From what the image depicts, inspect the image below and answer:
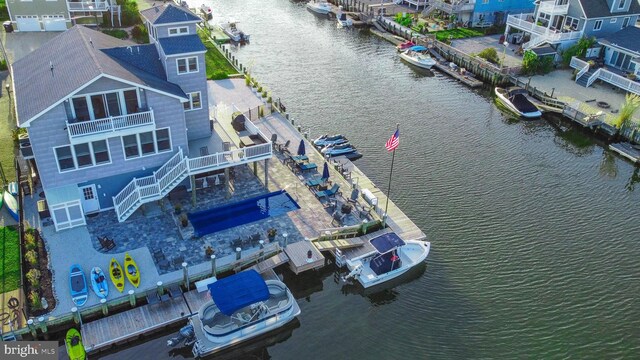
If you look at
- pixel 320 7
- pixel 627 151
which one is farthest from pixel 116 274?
pixel 320 7

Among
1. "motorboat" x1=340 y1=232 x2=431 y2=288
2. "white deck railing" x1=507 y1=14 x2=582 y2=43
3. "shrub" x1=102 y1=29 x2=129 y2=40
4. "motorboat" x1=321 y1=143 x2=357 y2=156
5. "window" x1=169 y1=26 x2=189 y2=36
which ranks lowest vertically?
"motorboat" x1=340 y1=232 x2=431 y2=288

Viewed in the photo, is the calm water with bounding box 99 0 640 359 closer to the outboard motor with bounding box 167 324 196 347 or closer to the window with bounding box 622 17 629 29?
the outboard motor with bounding box 167 324 196 347

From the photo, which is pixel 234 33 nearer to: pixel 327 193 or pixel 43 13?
pixel 43 13

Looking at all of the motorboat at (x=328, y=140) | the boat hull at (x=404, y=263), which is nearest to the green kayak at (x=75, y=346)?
the boat hull at (x=404, y=263)

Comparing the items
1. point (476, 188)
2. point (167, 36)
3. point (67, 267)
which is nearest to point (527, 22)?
point (476, 188)

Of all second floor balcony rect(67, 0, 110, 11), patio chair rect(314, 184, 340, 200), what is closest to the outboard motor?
patio chair rect(314, 184, 340, 200)
